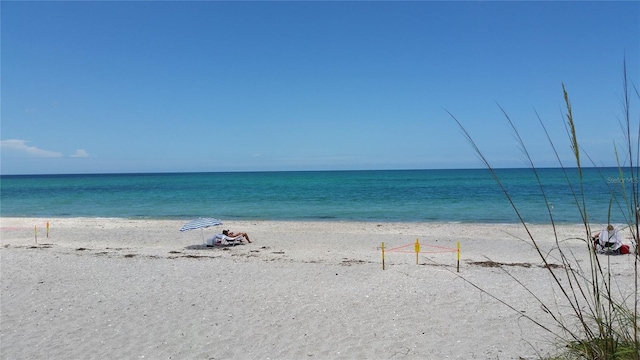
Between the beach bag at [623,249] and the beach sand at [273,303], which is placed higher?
the beach bag at [623,249]

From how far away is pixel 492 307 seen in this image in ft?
26.1

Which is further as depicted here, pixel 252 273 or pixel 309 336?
pixel 252 273

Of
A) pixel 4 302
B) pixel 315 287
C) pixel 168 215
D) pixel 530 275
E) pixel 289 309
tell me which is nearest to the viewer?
pixel 289 309

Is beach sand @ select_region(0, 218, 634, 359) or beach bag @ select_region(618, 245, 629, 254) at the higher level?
beach bag @ select_region(618, 245, 629, 254)

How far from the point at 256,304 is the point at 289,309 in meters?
0.70

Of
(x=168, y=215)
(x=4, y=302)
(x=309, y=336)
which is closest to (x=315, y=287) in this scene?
(x=309, y=336)

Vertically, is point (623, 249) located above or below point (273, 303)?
above

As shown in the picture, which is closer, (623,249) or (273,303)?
(273,303)

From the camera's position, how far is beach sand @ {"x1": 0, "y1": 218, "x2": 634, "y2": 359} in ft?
21.2

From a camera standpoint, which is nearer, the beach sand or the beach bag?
the beach sand

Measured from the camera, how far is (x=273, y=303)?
8.55 m

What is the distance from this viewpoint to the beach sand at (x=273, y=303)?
21.2 ft

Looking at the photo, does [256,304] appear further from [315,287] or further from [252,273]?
[252,273]

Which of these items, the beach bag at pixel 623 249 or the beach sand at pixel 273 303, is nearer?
the beach sand at pixel 273 303
